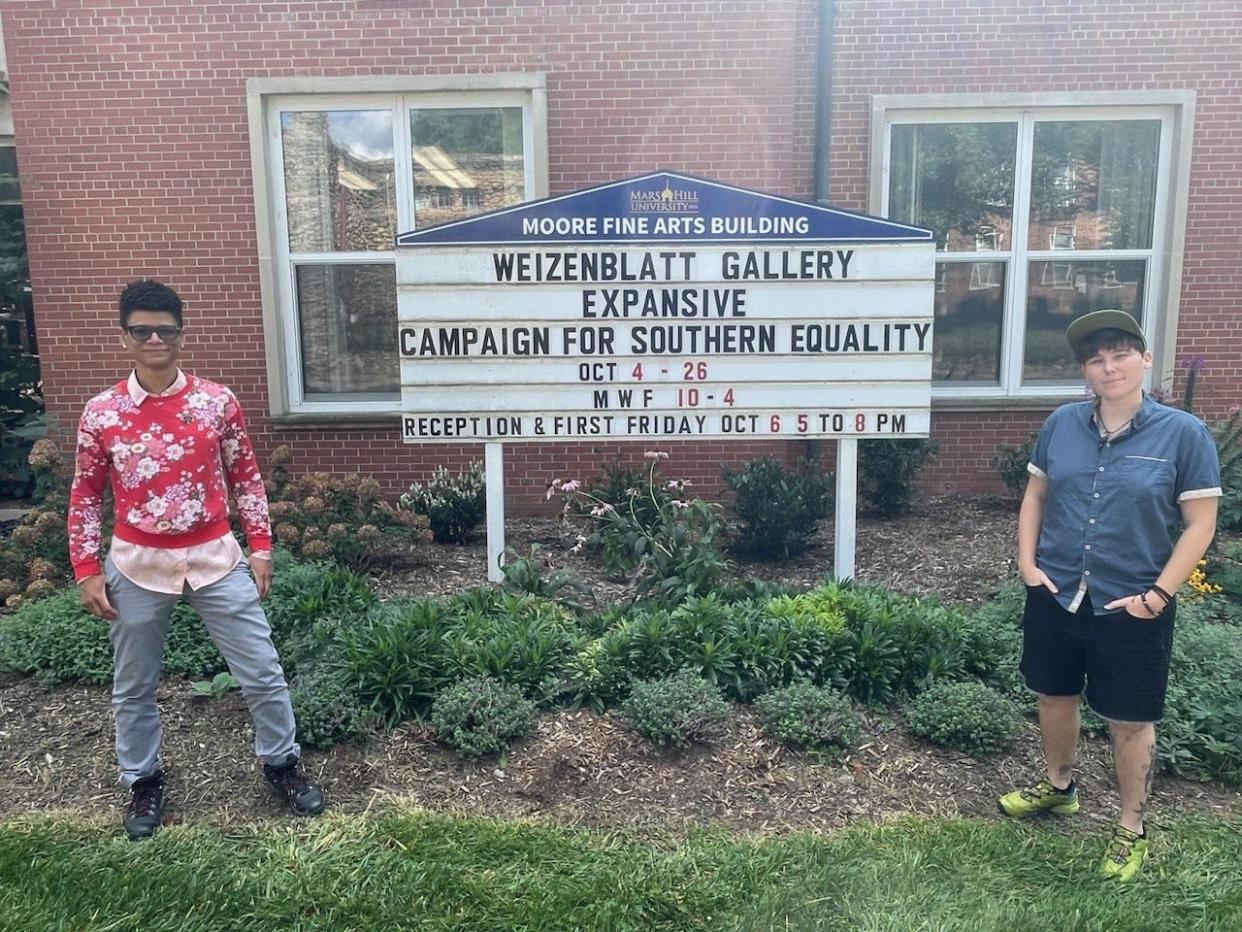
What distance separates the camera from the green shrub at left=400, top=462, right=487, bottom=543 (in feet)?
22.6

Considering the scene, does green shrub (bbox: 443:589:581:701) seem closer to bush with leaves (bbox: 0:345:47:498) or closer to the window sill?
the window sill

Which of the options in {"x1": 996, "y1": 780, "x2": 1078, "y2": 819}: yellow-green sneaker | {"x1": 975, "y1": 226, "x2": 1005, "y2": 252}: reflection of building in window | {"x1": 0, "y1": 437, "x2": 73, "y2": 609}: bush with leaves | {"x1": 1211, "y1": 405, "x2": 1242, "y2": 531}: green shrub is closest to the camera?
{"x1": 996, "y1": 780, "x2": 1078, "y2": 819}: yellow-green sneaker

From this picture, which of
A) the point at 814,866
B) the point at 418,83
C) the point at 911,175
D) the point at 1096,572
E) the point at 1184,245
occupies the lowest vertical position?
the point at 814,866

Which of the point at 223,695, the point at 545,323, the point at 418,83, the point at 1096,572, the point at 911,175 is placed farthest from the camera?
the point at 911,175

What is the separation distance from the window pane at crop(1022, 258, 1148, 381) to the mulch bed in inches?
186

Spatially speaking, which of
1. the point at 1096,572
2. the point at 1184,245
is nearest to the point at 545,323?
the point at 1096,572

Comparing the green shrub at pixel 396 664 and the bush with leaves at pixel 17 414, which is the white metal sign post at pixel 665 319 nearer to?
the green shrub at pixel 396 664

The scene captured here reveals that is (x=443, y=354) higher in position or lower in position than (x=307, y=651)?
→ higher

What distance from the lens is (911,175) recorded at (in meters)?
7.86

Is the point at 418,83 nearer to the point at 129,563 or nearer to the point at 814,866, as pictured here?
the point at 129,563

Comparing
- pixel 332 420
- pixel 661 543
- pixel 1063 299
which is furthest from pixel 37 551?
pixel 1063 299

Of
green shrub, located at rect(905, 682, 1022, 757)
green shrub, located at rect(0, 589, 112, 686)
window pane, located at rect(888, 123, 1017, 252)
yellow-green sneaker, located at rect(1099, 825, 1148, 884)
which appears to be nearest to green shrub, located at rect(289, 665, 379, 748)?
green shrub, located at rect(0, 589, 112, 686)

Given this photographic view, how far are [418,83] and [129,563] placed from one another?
517cm

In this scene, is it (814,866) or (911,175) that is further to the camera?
(911,175)
